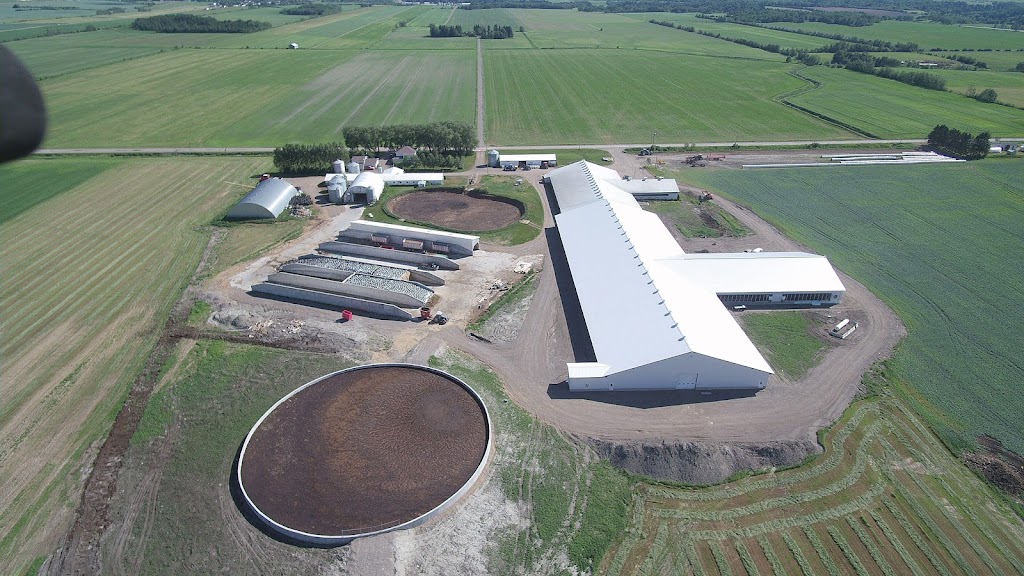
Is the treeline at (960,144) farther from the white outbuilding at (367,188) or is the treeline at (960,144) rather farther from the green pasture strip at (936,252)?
the white outbuilding at (367,188)

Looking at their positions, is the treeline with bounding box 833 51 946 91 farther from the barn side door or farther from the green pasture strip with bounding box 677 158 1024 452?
the barn side door

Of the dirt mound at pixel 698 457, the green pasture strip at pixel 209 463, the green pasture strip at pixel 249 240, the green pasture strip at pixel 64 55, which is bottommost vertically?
the green pasture strip at pixel 209 463

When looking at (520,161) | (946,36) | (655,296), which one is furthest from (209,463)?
(946,36)

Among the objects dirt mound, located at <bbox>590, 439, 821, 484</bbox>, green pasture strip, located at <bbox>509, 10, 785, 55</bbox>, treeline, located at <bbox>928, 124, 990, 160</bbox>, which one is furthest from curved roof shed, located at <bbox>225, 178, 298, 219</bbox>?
green pasture strip, located at <bbox>509, 10, 785, 55</bbox>

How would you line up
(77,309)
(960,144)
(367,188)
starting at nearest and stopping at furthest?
(77,309), (367,188), (960,144)

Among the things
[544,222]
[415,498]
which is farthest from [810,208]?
[415,498]

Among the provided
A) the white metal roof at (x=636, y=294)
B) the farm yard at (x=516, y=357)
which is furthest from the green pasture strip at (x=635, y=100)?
the white metal roof at (x=636, y=294)

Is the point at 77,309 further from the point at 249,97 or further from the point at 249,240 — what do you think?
the point at 249,97

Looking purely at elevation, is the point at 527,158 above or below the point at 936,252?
above
